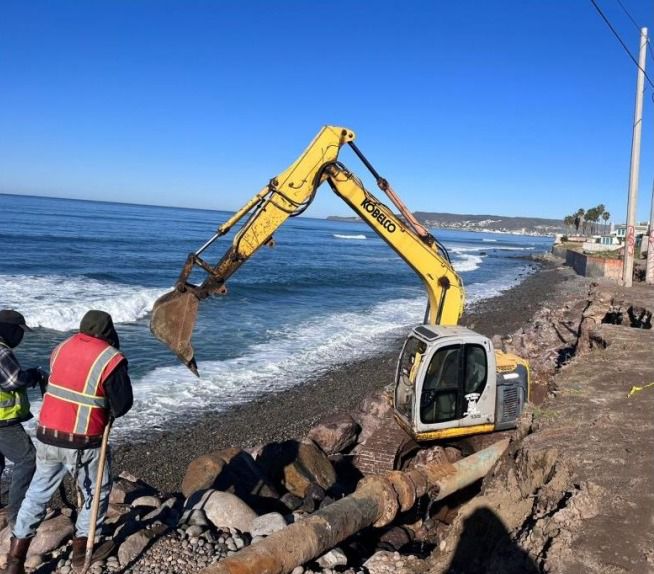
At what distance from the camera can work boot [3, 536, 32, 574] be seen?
4.52m

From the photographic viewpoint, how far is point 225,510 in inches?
234

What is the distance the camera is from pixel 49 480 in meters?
4.52

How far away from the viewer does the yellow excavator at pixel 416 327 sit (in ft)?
23.2

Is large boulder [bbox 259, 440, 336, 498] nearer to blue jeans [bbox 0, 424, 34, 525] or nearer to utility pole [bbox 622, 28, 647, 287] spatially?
blue jeans [bbox 0, 424, 34, 525]

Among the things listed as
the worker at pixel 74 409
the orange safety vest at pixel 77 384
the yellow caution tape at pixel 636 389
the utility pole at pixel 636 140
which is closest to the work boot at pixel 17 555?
the worker at pixel 74 409

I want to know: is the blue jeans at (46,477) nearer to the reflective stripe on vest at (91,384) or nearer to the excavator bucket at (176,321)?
the reflective stripe on vest at (91,384)

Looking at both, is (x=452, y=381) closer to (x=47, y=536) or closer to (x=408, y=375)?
(x=408, y=375)

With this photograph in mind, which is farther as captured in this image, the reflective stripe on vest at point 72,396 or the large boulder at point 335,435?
the large boulder at point 335,435

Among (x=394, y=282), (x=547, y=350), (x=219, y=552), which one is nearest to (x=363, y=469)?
(x=219, y=552)

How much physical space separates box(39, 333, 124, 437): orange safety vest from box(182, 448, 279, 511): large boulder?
3.07 meters

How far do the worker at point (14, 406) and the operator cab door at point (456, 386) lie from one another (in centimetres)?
467

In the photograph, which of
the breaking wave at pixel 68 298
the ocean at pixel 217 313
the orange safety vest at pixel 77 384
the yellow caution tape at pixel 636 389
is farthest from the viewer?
the breaking wave at pixel 68 298

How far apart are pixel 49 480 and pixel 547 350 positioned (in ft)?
46.9

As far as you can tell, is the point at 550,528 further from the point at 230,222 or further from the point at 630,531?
the point at 230,222
